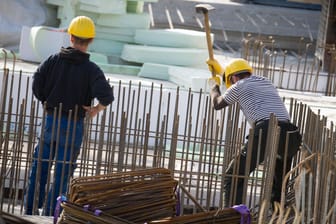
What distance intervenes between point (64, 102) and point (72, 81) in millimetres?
192

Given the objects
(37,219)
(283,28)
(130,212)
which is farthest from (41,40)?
(283,28)

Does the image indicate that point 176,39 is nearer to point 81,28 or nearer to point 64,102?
point 81,28

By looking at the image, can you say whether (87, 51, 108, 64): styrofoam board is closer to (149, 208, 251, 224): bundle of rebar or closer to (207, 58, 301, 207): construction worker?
(207, 58, 301, 207): construction worker

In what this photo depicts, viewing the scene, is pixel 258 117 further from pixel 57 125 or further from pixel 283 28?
pixel 283 28

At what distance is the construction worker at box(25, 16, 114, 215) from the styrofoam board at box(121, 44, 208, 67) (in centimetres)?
705

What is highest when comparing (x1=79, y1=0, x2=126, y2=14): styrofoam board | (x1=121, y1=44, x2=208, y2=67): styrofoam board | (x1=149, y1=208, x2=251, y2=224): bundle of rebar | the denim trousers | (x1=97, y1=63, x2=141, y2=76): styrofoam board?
(x1=79, y1=0, x2=126, y2=14): styrofoam board

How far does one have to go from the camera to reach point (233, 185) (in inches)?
373

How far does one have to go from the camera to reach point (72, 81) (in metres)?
9.66

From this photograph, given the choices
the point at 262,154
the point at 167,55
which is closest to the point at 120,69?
the point at 167,55

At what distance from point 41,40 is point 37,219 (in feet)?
25.4

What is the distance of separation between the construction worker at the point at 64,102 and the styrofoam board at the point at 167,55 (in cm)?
705

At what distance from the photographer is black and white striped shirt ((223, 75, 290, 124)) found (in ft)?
33.3

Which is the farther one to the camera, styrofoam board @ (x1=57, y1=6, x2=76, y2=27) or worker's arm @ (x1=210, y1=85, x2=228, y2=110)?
styrofoam board @ (x1=57, y1=6, x2=76, y2=27)

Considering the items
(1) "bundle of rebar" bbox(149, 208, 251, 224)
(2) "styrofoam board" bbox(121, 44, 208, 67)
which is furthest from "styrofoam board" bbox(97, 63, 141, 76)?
(1) "bundle of rebar" bbox(149, 208, 251, 224)
